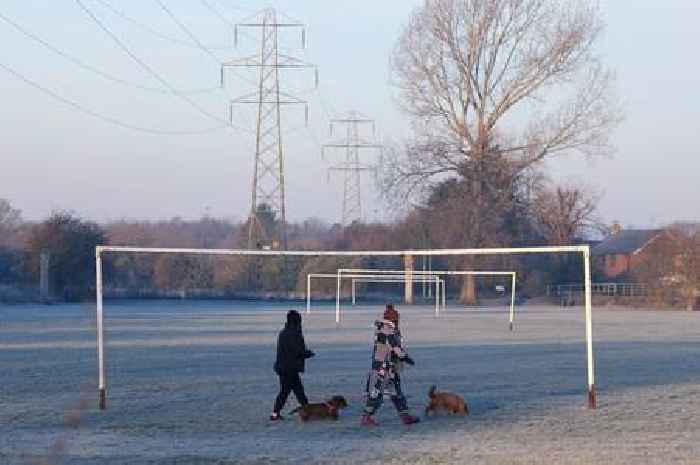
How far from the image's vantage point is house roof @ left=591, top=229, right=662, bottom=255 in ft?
335

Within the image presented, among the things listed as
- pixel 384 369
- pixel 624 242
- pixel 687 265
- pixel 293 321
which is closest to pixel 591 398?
pixel 384 369

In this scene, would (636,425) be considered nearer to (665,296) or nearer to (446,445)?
(446,445)

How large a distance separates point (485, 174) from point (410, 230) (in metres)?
10.3

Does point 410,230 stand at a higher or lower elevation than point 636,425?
higher

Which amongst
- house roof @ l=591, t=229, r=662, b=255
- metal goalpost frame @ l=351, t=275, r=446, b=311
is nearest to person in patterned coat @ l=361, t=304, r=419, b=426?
metal goalpost frame @ l=351, t=275, r=446, b=311

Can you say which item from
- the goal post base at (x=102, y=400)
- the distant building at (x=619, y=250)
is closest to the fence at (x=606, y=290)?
Answer: the distant building at (x=619, y=250)

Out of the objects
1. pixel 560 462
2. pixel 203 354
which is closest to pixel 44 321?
pixel 203 354

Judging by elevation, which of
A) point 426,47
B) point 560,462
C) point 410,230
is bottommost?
point 560,462

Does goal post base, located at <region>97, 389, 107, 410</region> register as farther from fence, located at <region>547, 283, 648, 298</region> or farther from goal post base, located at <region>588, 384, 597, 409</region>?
fence, located at <region>547, 283, 648, 298</region>

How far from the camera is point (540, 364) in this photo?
28.4m

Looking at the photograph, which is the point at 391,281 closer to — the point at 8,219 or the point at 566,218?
the point at 566,218

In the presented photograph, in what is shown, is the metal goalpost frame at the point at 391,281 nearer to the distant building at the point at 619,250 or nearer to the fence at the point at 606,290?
the fence at the point at 606,290

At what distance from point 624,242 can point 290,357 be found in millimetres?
90549

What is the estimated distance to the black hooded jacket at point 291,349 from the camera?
1741cm
